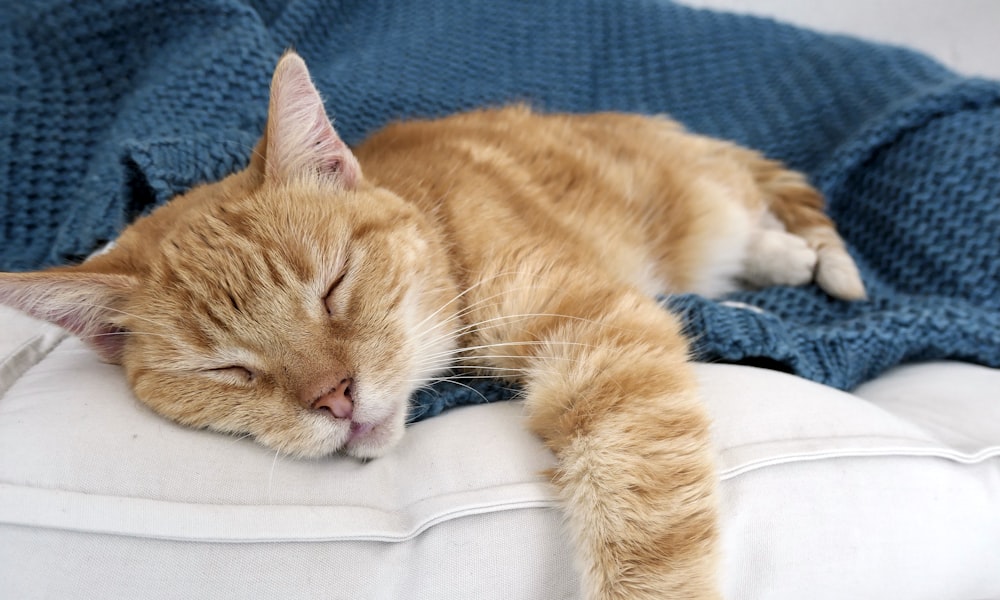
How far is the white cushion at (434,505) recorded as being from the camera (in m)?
0.85

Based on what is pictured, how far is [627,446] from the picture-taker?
0.95 metres

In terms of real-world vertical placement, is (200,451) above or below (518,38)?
below

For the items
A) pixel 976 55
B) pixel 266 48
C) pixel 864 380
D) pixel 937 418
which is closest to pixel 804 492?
pixel 937 418

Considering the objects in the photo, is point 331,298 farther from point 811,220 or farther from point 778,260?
point 811,220

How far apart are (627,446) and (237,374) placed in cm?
62

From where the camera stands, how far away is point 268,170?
1097mm

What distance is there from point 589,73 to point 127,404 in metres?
1.90

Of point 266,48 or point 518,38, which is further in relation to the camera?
point 518,38

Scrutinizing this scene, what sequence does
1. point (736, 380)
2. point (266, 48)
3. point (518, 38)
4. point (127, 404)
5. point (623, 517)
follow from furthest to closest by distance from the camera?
point (518, 38)
point (266, 48)
point (736, 380)
point (127, 404)
point (623, 517)

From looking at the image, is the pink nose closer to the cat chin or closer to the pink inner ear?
the cat chin

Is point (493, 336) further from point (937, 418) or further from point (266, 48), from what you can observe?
point (266, 48)

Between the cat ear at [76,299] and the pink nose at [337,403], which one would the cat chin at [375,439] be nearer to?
the pink nose at [337,403]

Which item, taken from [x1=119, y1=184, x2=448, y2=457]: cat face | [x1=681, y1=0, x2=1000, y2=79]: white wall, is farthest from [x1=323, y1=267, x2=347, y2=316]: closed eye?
[x1=681, y1=0, x2=1000, y2=79]: white wall

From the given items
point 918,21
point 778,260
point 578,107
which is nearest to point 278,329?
point 778,260
